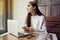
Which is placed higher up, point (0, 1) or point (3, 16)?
point (0, 1)

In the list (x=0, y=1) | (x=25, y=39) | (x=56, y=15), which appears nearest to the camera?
(x=25, y=39)

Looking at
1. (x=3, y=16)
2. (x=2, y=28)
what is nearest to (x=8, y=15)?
(x=3, y=16)

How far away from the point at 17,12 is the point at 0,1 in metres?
0.52

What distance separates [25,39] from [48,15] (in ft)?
5.70

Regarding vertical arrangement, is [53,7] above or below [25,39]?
above

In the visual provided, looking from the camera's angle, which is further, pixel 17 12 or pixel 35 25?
pixel 17 12

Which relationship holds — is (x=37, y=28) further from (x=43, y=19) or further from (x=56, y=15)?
(x=56, y=15)

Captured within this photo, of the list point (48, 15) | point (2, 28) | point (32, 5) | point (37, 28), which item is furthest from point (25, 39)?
point (2, 28)

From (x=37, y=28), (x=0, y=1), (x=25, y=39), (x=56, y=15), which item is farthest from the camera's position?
(x=0, y=1)

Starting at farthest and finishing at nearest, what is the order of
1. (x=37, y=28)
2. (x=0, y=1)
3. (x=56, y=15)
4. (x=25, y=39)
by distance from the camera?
(x=0, y=1), (x=56, y=15), (x=37, y=28), (x=25, y=39)

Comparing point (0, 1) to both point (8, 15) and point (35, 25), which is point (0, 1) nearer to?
point (8, 15)

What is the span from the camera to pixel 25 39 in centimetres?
148

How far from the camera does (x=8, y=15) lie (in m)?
3.44

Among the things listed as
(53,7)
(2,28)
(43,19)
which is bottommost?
(2,28)
